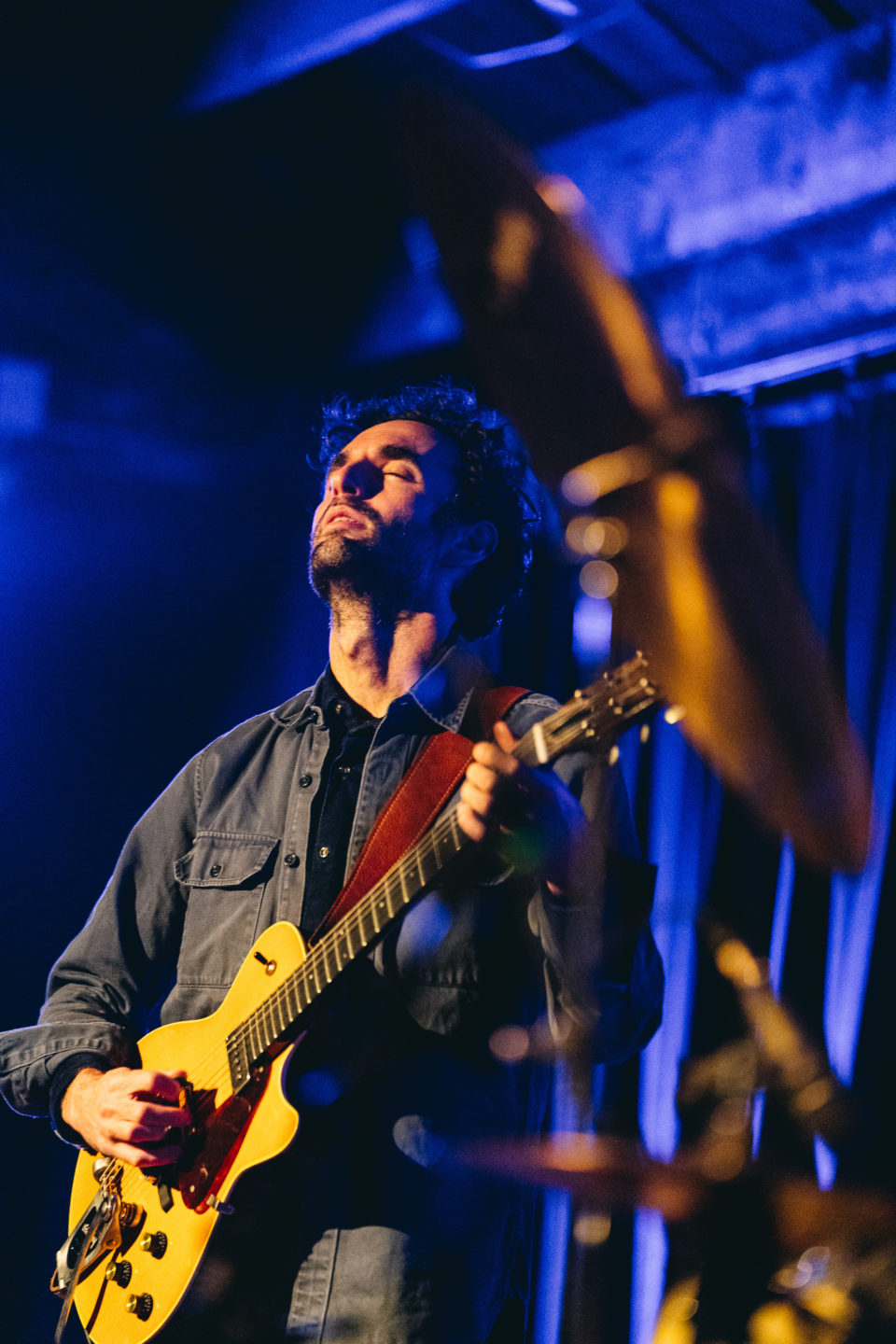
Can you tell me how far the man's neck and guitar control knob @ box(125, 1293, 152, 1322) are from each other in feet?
3.18

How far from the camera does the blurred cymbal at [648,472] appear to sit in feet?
2.15

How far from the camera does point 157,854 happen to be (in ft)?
6.28

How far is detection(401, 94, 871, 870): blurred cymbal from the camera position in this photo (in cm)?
65

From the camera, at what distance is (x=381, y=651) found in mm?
2021

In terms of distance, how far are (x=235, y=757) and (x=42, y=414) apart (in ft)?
6.02

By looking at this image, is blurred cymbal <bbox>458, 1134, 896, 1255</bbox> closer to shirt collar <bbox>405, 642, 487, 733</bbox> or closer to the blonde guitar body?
the blonde guitar body

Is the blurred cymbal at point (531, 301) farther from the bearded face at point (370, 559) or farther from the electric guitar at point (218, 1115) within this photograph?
the bearded face at point (370, 559)

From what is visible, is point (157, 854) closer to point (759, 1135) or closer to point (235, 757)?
point (235, 757)

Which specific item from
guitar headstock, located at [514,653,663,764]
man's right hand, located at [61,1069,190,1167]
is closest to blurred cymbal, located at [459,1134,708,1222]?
guitar headstock, located at [514,653,663,764]

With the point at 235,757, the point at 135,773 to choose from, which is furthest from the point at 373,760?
the point at 135,773

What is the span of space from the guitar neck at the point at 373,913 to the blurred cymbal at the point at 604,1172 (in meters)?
0.52

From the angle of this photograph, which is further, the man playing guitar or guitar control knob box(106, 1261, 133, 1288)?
guitar control knob box(106, 1261, 133, 1288)

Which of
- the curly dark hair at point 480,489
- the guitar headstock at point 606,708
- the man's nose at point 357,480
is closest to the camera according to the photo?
the guitar headstock at point 606,708

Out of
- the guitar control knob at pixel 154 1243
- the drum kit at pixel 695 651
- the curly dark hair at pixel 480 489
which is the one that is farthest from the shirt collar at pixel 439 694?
the drum kit at pixel 695 651
